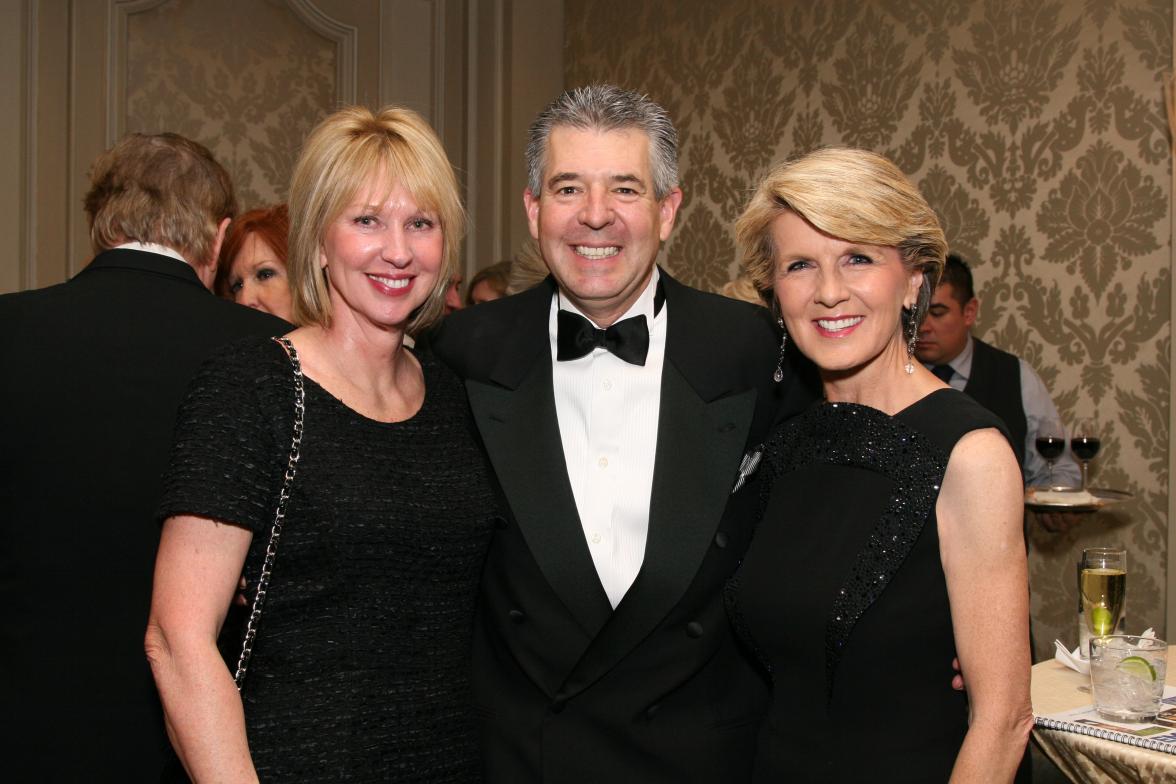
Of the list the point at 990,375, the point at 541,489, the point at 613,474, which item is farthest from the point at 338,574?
the point at 990,375

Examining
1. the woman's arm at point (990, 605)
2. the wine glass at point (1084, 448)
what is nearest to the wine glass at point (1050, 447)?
the wine glass at point (1084, 448)

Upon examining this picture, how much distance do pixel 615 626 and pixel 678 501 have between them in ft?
0.79

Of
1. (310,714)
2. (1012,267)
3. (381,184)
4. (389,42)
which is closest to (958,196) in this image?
(1012,267)

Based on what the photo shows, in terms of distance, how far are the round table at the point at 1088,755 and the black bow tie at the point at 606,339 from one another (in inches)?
41.5

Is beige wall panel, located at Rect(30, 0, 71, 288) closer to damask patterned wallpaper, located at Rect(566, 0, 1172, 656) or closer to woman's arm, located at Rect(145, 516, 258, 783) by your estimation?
damask patterned wallpaper, located at Rect(566, 0, 1172, 656)

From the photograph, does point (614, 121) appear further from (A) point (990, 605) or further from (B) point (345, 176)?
(A) point (990, 605)

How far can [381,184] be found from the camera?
1827mm

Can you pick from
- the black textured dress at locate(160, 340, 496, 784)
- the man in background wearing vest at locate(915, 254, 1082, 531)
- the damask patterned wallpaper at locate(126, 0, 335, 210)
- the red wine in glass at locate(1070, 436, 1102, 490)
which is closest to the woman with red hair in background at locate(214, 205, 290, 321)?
the black textured dress at locate(160, 340, 496, 784)

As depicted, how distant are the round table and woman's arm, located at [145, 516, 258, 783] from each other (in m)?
1.46

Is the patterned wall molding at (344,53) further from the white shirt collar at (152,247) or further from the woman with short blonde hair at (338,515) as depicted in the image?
the woman with short blonde hair at (338,515)

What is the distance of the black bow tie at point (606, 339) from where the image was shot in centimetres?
209

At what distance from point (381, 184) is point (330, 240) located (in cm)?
12

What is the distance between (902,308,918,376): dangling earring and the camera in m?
1.90

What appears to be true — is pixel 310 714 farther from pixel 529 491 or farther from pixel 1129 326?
pixel 1129 326
